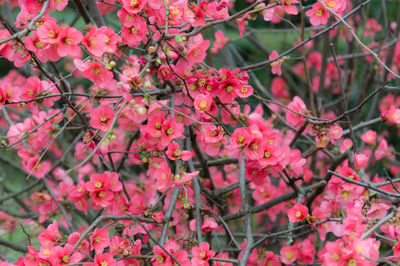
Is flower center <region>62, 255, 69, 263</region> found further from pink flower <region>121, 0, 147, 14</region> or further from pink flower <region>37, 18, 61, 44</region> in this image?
pink flower <region>121, 0, 147, 14</region>

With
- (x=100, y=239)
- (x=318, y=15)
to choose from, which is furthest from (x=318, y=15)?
(x=100, y=239)

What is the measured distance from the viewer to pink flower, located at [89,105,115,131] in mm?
1349

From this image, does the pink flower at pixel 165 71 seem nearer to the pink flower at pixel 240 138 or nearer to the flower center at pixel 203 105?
the flower center at pixel 203 105

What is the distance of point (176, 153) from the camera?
1370 mm

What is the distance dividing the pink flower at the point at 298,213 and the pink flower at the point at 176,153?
36cm

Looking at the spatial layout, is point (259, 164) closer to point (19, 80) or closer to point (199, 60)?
point (199, 60)

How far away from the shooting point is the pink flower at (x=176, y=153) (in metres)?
1.37

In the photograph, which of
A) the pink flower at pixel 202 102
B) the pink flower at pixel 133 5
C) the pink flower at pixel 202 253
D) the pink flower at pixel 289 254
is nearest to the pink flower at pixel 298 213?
the pink flower at pixel 289 254

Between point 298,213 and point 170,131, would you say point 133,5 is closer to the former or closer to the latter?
point 170,131

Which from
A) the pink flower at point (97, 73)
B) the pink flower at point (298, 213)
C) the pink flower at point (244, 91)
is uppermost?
the pink flower at point (97, 73)

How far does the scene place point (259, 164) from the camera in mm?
1485

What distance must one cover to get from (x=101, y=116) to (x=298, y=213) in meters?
0.66

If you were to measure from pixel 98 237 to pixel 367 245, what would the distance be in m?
0.71

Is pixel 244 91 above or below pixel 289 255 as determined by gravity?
above
